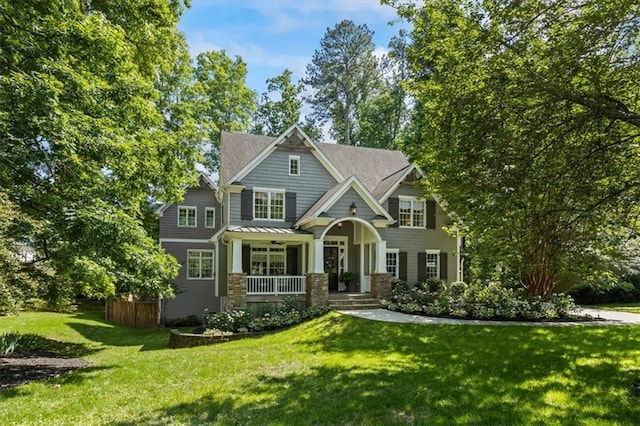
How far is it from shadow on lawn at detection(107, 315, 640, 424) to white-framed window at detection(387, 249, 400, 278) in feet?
29.1

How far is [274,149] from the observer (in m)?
18.5

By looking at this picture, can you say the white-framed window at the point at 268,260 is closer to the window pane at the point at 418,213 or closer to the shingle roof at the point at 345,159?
the shingle roof at the point at 345,159

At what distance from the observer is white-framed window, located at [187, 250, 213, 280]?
2083cm

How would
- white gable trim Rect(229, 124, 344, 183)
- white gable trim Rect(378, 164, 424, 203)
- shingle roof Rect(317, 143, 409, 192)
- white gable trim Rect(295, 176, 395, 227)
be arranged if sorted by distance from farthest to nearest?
shingle roof Rect(317, 143, 409, 192) < white gable trim Rect(378, 164, 424, 203) < white gable trim Rect(229, 124, 344, 183) < white gable trim Rect(295, 176, 395, 227)

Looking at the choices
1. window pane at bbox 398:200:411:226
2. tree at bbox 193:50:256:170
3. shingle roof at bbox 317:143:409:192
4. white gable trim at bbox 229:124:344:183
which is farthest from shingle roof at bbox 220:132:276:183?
tree at bbox 193:50:256:170

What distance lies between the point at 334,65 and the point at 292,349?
31.9 m

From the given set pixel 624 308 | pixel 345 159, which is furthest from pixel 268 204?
pixel 624 308

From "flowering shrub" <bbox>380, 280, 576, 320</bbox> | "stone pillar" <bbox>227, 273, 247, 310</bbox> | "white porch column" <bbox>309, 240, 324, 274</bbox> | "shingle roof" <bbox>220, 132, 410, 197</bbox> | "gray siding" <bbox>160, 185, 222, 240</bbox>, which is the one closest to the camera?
"flowering shrub" <bbox>380, 280, 576, 320</bbox>

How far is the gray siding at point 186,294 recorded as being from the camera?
66.5ft

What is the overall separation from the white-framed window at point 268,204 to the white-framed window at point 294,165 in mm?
1044

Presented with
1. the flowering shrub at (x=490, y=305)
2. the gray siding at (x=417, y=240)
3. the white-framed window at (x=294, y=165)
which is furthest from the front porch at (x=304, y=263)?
the white-framed window at (x=294, y=165)

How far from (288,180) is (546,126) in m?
12.4

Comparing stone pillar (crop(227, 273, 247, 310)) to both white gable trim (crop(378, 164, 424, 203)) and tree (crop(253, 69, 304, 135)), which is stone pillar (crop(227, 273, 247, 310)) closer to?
white gable trim (crop(378, 164, 424, 203))

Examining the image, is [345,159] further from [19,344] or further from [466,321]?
[19,344]
